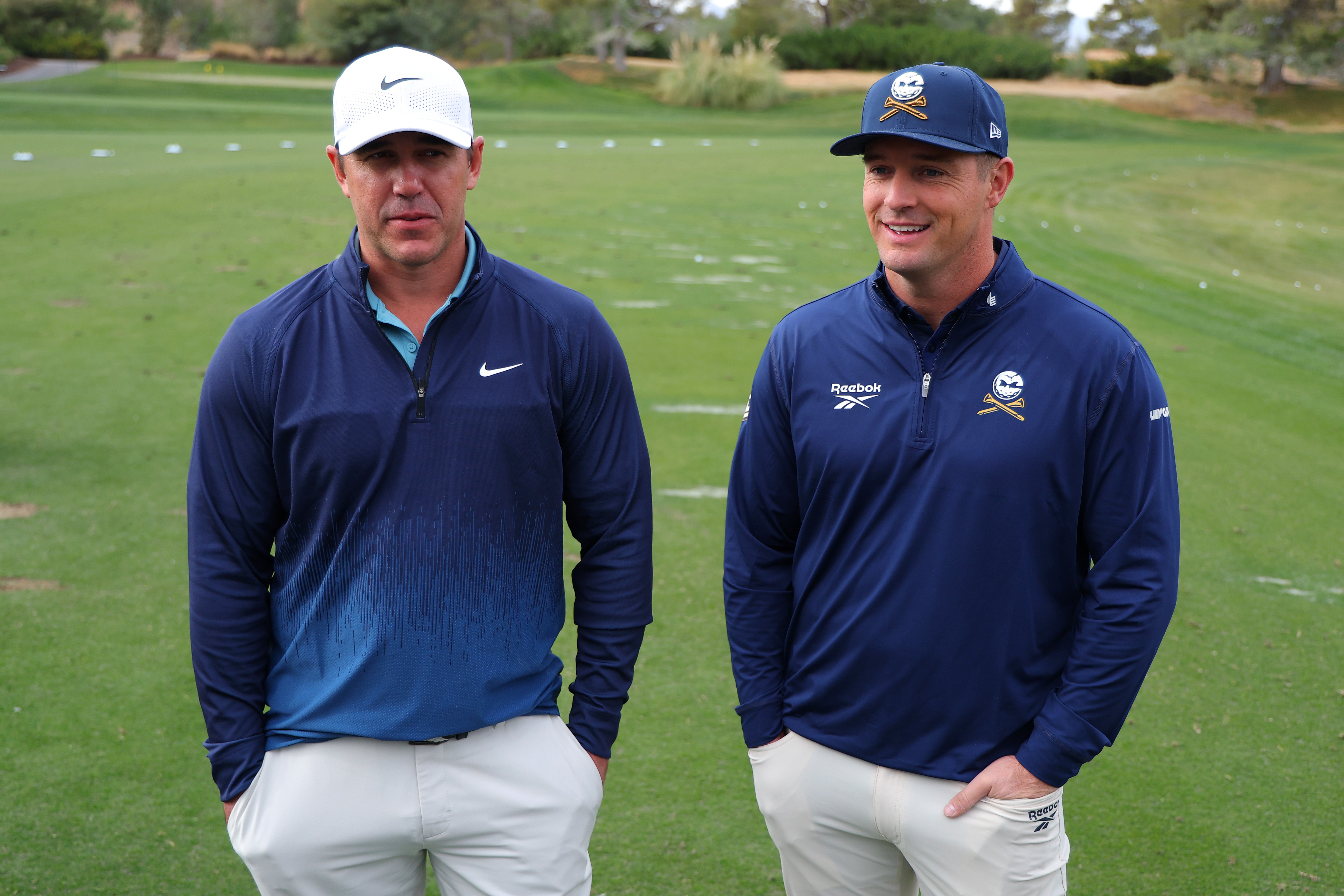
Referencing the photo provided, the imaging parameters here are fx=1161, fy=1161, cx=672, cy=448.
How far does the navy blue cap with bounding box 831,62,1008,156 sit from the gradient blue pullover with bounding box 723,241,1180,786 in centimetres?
27

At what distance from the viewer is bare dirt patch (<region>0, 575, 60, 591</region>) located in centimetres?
510

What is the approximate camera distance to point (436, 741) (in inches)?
93.2

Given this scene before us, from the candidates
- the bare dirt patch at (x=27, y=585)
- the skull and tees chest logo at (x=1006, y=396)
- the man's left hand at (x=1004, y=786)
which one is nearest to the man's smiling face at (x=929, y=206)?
the skull and tees chest logo at (x=1006, y=396)

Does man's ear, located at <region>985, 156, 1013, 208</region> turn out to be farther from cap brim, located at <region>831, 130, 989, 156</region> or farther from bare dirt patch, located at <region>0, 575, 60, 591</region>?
bare dirt patch, located at <region>0, 575, 60, 591</region>

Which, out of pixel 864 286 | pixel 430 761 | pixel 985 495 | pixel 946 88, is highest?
pixel 946 88

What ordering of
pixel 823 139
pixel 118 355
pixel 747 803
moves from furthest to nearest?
1. pixel 823 139
2. pixel 118 355
3. pixel 747 803

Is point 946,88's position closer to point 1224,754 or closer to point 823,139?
point 1224,754

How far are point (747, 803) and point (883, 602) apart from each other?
1.63 metres

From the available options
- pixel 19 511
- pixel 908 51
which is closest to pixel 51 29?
pixel 908 51

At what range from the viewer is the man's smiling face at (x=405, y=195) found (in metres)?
2.33

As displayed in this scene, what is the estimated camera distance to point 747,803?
3.78m

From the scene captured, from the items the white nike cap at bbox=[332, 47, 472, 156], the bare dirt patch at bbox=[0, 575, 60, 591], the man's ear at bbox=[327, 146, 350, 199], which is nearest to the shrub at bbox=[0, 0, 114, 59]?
the bare dirt patch at bbox=[0, 575, 60, 591]

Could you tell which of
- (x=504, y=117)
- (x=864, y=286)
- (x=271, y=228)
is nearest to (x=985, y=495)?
(x=864, y=286)

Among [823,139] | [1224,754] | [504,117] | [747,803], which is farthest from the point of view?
[504,117]
